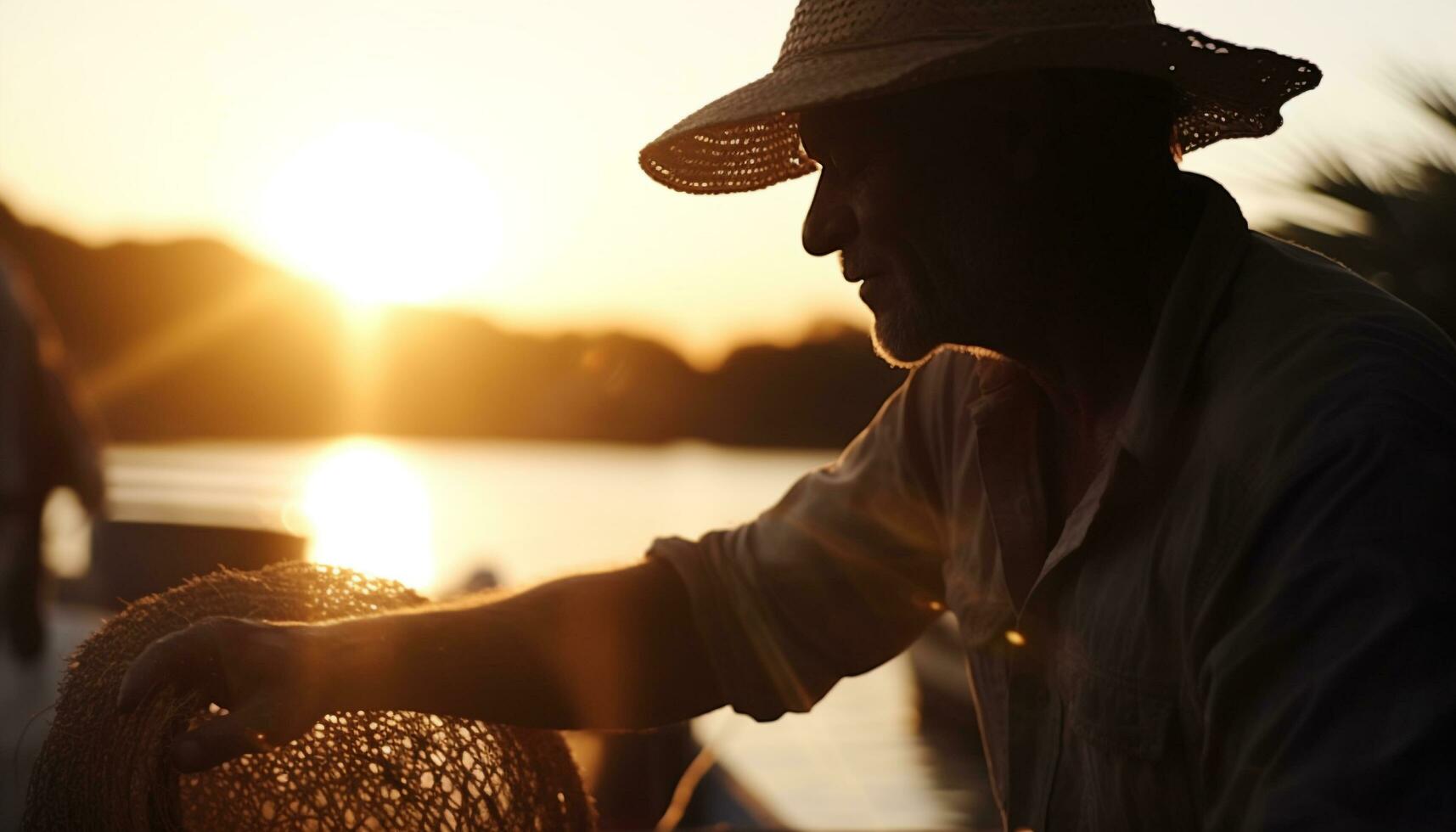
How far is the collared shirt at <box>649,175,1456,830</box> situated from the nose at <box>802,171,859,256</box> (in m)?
0.28

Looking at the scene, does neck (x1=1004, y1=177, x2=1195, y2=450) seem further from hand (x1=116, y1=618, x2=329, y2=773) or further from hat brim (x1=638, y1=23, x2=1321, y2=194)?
hand (x1=116, y1=618, x2=329, y2=773)

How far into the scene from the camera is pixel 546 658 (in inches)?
68.7

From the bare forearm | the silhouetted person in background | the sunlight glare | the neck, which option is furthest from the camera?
the silhouetted person in background

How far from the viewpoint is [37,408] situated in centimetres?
495

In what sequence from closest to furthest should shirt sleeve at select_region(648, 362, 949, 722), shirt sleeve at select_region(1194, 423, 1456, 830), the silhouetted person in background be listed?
1. shirt sleeve at select_region(1194, 423, 1456, 830)
2. shirt sleeve at select_region(648, 362, 949, 722)
3. the silhouetted person in background

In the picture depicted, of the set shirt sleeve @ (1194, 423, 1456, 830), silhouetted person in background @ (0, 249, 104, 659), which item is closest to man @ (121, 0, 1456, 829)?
shirt sleeve @ (1194, 423, 1456, 830)

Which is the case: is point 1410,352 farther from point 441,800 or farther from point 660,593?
point 441,800

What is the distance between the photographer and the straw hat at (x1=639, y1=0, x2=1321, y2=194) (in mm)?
1351

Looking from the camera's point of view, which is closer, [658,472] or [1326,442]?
[1326,442]

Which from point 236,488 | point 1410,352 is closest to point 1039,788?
point 1410,352

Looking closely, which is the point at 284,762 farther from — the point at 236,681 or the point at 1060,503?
the point at 1060,503

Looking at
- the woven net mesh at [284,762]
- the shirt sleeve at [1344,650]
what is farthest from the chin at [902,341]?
the woven net mesh at [284,762]

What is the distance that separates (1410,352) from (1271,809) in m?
0.43

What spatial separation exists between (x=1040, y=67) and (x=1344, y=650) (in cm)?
67
